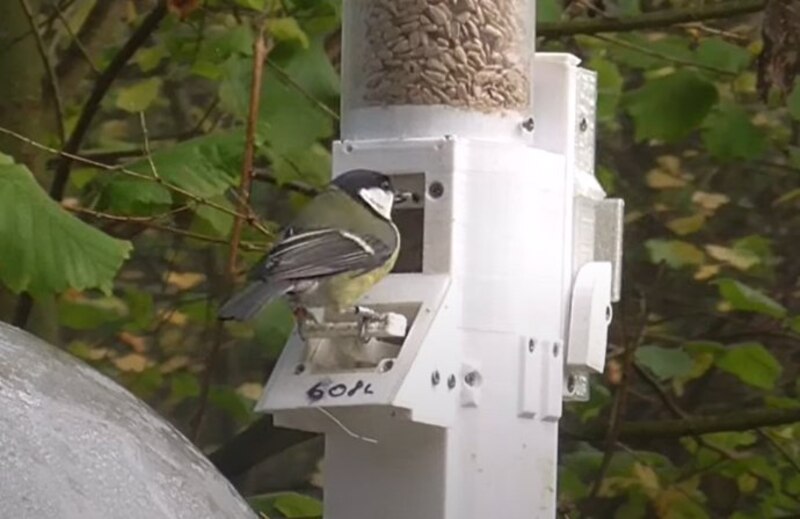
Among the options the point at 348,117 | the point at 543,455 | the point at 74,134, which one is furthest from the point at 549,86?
the point at 74,134

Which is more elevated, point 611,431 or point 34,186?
point 34,186

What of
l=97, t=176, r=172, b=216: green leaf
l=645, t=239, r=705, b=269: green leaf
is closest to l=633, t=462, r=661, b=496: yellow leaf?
l=645, t=239, r=705, b=269: green leaf

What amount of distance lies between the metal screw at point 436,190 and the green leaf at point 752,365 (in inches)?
63.4

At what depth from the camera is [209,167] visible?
2773 millimetres

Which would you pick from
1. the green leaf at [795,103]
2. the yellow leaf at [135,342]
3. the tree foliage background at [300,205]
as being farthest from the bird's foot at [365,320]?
the yellow leaf at [135,342]

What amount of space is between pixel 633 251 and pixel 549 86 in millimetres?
2134

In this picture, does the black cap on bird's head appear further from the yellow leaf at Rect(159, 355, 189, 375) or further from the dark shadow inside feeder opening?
the yellow leaf at Rect(159, 355, 189, 375)

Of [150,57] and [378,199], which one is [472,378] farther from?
[150,57]

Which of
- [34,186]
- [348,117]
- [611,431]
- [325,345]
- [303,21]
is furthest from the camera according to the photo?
[611,431]

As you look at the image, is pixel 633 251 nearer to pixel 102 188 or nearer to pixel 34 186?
pixel 102 188

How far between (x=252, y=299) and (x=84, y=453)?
1.11 metres

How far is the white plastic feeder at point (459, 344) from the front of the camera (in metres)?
2.05

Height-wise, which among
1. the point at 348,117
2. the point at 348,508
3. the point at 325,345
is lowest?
the point at 348,508

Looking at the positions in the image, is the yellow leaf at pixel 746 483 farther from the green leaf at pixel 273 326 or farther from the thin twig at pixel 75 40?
the thin twig at pixel 75 40
